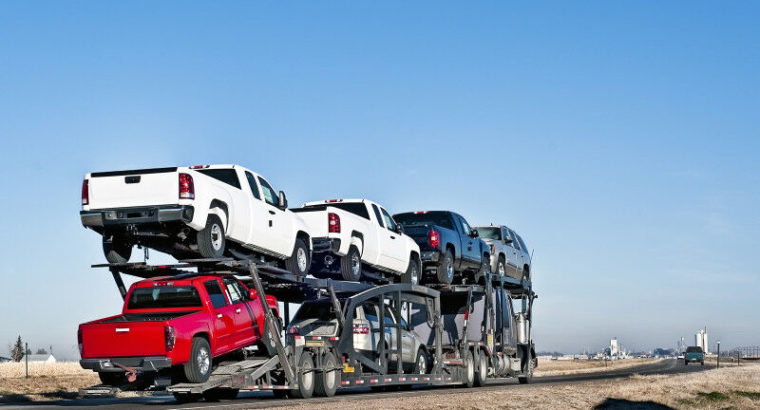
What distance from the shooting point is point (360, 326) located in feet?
62.4

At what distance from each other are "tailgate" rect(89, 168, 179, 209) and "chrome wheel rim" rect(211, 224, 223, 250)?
1.03 m

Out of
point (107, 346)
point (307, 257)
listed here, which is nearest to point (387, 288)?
point (307, 257)

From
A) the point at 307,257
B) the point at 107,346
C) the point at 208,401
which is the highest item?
the point at 307,257

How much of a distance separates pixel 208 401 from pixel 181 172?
15.7 ft

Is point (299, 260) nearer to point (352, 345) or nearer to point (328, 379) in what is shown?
point (352, 345)

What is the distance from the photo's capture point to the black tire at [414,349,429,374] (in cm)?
2192

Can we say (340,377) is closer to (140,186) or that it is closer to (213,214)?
(213,214)

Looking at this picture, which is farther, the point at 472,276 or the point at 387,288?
the point at 472,276

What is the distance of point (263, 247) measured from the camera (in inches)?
674

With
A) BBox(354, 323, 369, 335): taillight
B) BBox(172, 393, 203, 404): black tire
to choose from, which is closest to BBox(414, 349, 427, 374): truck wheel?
BBox(354, 323, 369, 335): taillight

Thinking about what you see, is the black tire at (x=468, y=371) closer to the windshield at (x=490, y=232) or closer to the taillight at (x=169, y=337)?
the windshield at (x=490, y=232)

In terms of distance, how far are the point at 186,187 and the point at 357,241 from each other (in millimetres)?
6117

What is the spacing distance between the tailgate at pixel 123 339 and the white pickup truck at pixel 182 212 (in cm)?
140

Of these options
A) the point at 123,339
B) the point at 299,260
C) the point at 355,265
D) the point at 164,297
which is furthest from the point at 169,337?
the point at 355,265
